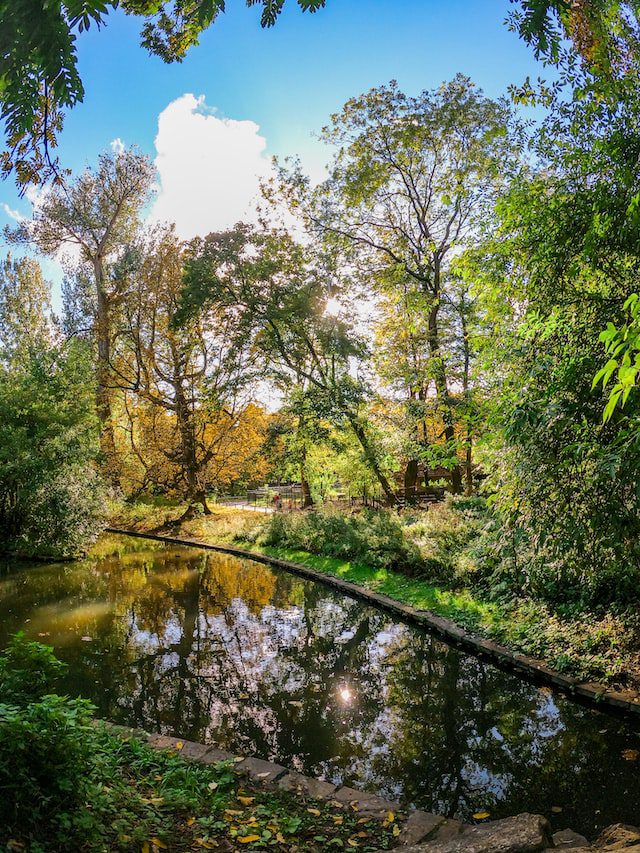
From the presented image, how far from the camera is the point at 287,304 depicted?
18109mm

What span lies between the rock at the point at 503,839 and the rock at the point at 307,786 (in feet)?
3.69

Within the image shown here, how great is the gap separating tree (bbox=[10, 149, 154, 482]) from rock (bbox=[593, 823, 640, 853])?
23466 millimetres

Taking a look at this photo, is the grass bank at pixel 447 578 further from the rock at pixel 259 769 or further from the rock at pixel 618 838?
the rock at pixel 259 769

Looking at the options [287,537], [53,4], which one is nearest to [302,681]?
[53,4]

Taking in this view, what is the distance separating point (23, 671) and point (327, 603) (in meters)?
7.71

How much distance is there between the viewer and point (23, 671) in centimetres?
412

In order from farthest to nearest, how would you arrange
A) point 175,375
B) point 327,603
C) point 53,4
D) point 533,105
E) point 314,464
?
1. point 314,464
2. point 175,375
3. point 327,603
4. point 533,105
5. point 53,4

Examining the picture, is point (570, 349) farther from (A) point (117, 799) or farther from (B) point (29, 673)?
(B) point (29, 673)

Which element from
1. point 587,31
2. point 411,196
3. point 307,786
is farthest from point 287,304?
point 307,786

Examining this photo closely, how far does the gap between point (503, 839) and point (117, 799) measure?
2.39 m

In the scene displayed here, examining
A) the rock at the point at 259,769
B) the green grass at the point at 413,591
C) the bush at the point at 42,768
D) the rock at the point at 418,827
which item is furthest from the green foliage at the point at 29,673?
the green grass at the point at 413,591

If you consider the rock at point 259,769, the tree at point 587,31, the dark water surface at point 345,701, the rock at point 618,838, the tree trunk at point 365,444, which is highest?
the tree at point 587,31

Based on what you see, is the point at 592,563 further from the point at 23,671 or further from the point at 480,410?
the point at 23,671

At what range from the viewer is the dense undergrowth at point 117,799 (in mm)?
2648
